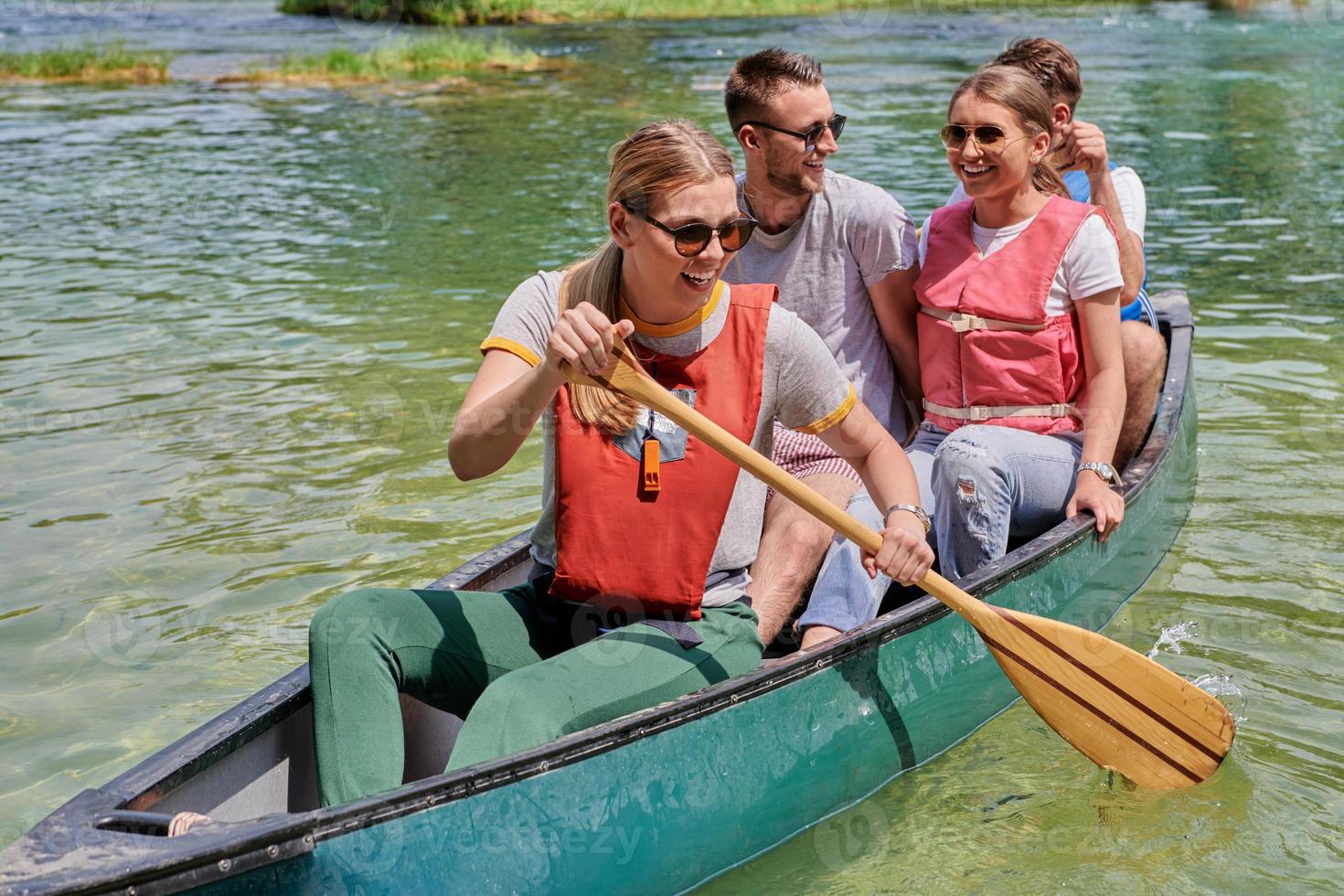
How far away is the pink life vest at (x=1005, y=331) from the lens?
13.4 ft

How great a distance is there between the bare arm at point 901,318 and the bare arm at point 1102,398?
50 centimetres

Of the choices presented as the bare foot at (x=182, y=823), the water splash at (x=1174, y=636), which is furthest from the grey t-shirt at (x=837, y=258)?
the bare foot at (x=182, y=823)

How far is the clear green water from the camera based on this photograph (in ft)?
12.2

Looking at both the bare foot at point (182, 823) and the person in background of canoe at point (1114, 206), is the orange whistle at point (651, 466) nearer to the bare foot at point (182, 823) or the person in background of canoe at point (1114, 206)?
the bare foot at point (182, 823)

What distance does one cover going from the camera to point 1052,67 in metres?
4.75

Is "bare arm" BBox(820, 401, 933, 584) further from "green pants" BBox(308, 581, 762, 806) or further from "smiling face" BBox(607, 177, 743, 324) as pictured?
"smiling face" BBox(607, 177, 743, 324)

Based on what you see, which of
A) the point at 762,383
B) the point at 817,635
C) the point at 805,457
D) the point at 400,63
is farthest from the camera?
the point at 400,63

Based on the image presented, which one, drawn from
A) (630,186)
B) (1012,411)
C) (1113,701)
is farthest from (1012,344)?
(630,186)

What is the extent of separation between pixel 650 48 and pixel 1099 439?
24501 millimetres

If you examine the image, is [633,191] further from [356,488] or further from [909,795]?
[356,488]

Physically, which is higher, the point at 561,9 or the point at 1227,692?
the point at 561,9

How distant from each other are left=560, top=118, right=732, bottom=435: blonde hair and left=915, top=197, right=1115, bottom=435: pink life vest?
1439mm

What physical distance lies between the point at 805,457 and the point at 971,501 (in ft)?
1.55

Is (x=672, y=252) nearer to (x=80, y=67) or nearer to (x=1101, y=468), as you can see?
(x=1101, y=468)
